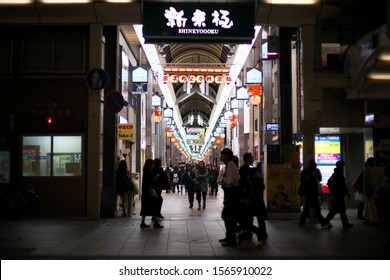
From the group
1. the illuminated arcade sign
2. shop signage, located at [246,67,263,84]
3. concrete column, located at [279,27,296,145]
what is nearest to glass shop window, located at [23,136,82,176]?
the illuminated arcade sign

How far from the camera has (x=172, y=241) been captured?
1085 centimetres

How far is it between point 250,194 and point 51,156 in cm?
726

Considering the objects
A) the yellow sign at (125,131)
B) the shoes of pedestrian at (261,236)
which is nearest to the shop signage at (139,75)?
the yellow sign at (125,131)

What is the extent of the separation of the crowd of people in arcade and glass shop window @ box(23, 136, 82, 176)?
141cm

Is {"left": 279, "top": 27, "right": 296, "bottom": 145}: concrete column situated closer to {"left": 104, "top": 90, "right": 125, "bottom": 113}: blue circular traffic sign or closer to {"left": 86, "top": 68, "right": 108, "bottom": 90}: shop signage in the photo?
{"left": 104, "top": 90, "right": 125, "bottom": 113}: blue circular traffic sign

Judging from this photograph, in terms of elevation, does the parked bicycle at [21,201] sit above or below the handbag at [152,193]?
below

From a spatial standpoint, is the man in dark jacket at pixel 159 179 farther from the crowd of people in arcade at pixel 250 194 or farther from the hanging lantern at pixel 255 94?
the hanging lantern at pixel 255 94

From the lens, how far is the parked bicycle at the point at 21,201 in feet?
48.9

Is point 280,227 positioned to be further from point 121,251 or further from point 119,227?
point 121,251

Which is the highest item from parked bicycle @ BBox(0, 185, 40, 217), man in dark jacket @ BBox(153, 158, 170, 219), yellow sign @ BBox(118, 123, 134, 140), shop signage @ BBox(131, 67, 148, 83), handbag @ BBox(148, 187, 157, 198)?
shop signage @ BBox(131, 67, 148, 83)

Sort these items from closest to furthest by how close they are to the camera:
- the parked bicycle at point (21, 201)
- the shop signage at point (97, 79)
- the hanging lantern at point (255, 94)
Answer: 1. the shop signage at point (97, 79)
2. the parked bicycle at point (21, 201)
3. the hanging lantern at point (255, 94)

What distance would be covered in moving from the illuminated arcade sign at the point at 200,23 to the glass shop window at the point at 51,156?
4.24 metres

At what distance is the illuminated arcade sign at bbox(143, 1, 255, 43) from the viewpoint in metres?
13.4

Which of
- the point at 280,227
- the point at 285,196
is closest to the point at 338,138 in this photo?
the point at 285,196
